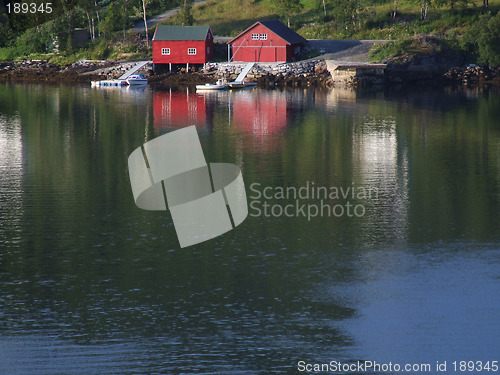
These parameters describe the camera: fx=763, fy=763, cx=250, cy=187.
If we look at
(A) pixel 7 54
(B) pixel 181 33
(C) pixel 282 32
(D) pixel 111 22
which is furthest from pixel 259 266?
(A) pixel 7 54

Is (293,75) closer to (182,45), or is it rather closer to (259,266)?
(182,45)

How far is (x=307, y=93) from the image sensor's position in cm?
8675

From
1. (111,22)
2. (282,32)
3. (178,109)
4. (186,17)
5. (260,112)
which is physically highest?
(186,17)

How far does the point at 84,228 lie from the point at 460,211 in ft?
55.7

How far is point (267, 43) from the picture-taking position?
97.9m

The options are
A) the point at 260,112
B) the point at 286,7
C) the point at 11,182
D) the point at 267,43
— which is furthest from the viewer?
the point at 286,7

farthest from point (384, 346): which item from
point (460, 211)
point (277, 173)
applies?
point (277, 173)

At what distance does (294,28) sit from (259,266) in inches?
3322

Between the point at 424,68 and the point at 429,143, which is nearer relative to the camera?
the point at 429,143

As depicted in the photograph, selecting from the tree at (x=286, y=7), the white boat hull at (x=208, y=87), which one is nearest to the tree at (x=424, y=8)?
the tree at (x=286, y=7)

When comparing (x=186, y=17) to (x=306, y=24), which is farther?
(x=186, y=17)

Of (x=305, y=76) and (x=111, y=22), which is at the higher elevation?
(x=111, y=22)

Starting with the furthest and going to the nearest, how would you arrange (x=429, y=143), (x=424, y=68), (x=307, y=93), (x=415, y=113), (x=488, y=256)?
(x=424, y=68) → (x=307, y=93) → (x=415, y=113) → (x=429, y=143) → (x=488, y=256)

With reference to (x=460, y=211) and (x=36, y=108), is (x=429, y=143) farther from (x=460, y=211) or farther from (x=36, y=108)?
(x=36, y=108)
